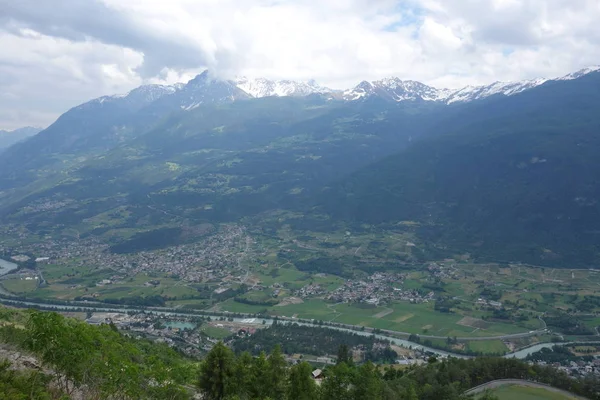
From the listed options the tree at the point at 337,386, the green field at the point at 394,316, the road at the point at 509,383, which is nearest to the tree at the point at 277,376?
the tree at the point at 337,386

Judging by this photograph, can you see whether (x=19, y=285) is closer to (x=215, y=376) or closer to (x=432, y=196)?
(x=215, y=376)

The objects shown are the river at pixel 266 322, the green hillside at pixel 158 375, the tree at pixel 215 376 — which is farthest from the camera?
the river at pixel 266 322

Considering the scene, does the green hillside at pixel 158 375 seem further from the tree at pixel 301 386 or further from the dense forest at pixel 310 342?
the dense forest at pixel 310 342

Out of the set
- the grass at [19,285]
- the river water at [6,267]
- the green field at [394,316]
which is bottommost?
the green field at [394,316]

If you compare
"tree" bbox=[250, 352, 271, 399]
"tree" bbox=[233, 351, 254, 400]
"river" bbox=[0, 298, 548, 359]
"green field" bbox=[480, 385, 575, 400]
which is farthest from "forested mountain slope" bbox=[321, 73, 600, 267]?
"tree" bbox=[233, 351, 254, 400]

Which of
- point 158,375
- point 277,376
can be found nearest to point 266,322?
point 277,376

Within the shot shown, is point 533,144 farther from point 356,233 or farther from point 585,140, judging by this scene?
point 356,233

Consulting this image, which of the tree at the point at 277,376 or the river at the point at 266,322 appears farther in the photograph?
the river at the point at 266,322
